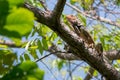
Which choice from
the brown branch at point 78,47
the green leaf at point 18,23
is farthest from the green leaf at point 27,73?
the brown branch at point 78,47

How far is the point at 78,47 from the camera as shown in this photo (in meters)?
1.40

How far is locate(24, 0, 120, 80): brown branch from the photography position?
130 centimetres

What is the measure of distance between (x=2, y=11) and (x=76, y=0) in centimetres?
264

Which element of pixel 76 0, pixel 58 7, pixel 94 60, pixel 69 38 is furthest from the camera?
pixel 76 0

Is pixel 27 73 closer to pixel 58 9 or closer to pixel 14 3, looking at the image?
pixel 14 3

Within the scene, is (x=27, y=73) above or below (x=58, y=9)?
above

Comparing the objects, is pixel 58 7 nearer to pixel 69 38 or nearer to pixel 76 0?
pixel 69 38

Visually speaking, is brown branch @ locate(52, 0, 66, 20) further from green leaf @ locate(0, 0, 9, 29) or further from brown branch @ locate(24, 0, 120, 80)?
green leaf @ locate(0, 0, 9, 29)

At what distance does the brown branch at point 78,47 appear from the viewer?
51.1 inches

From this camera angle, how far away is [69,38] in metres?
1.37

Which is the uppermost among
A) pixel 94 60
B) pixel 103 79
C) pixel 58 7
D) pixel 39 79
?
pixel 39 79

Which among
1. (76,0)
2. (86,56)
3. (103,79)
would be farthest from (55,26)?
(76,0)

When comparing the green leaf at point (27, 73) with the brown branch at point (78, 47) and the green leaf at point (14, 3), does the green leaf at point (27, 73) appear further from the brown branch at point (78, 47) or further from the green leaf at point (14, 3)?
the brown branch at point (78, 47)

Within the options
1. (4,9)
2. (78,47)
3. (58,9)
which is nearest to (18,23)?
(4,9)
